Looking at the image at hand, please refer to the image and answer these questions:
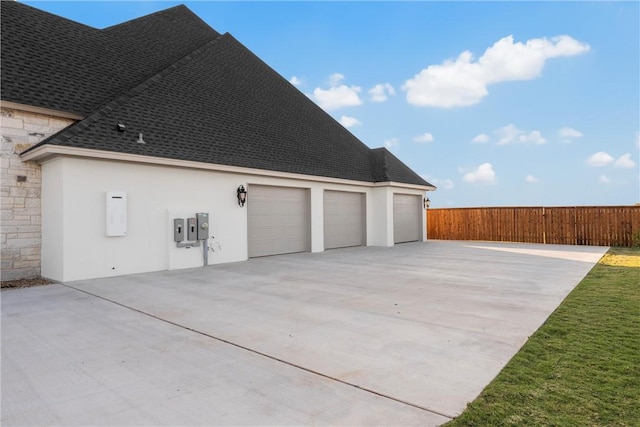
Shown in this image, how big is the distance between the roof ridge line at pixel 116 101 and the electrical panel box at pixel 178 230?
2.94m

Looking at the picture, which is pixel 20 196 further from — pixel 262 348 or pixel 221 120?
pixel 262 348

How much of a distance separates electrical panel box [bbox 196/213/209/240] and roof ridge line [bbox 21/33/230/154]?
130 inches

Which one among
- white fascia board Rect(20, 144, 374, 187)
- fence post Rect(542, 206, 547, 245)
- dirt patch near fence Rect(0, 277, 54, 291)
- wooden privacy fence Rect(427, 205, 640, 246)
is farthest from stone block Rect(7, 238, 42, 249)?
fence post Rect(542, 206, 547, 245)

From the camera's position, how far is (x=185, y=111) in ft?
34.3

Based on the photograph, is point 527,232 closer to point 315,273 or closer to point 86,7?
point 315,273

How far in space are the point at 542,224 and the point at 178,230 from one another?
1618 cm

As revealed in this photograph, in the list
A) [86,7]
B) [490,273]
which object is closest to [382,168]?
[490,273]

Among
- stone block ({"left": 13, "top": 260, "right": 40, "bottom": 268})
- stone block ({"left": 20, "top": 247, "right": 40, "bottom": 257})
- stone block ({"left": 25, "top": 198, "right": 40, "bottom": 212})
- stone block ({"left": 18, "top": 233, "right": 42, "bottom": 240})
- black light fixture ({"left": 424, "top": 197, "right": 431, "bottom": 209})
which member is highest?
black light fixture ({"left": 424, "top": 197, "right": 431, "bottom": 209})

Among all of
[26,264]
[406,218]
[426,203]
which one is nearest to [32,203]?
[26,264]

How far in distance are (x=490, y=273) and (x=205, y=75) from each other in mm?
10881

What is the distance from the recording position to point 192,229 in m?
9.40

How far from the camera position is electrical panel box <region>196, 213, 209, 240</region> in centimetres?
952

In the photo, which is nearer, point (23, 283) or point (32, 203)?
point (23, 283)

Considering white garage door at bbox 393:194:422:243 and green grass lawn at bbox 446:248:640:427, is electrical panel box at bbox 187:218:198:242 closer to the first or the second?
green grass lawn at bbox 446:248:640:427
